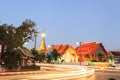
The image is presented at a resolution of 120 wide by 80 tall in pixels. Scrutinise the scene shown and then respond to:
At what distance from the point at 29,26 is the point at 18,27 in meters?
1.96

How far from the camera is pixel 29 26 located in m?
51.9

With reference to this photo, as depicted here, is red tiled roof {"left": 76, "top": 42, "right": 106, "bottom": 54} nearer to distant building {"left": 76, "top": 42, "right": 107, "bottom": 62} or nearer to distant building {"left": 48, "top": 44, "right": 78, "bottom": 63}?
distant building {"left": 76, "top": 42, "right": 107, "bottom": 62}

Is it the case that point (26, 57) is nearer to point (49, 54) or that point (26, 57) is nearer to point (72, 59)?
point (49, 54)

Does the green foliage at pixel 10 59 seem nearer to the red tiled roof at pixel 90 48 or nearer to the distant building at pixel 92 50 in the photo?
the distant building at pixel 92 50

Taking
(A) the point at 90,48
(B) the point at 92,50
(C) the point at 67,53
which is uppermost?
(A) the point at 90,48

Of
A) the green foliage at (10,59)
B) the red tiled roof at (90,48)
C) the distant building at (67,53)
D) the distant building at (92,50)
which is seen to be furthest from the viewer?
the red tiled roof at (90,48)

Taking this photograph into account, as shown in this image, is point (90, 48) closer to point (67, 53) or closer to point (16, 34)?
point (67, 53)

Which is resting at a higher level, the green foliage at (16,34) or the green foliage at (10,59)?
the green foliage at (16,34)

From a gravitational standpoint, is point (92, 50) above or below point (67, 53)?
above

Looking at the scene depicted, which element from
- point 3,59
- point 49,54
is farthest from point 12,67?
A: point 49,54

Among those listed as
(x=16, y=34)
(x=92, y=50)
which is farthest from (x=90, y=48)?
(x=16, y=34)

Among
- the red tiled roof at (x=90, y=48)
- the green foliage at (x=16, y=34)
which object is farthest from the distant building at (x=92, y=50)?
the green foliage at (x=16, y=34)

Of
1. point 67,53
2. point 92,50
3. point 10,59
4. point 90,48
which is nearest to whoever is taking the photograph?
point 10,59

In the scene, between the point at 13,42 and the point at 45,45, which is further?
the point at 45,45
